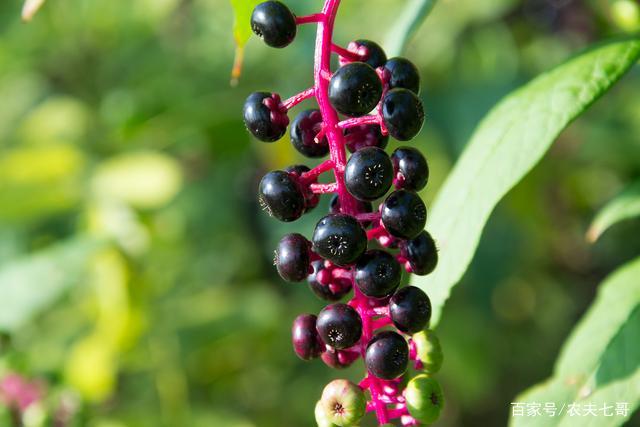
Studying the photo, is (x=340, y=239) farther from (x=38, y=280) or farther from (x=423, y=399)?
(x=38, y=280)

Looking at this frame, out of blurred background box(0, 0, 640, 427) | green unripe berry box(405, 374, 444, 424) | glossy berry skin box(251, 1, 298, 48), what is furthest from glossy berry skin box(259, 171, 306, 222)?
blurred background box(0, 0, 640, 427)

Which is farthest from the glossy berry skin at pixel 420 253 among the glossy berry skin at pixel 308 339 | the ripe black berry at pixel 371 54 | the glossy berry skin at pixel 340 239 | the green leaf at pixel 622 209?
the green leaf at pixel 622 209

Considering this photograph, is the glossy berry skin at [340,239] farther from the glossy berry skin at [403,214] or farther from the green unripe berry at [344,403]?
the green unripe berry at [344,403]

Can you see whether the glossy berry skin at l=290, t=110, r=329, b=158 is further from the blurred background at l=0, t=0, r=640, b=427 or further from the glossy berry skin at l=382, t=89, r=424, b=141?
the blurred background at l=0, t=0, r=640, b=427

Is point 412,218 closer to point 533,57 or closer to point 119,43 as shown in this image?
point 533,57

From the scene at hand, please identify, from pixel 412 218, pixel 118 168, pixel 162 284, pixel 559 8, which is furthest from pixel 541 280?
pixel 412 218

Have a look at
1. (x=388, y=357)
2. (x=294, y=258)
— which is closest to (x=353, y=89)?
(x=294, y=258)
